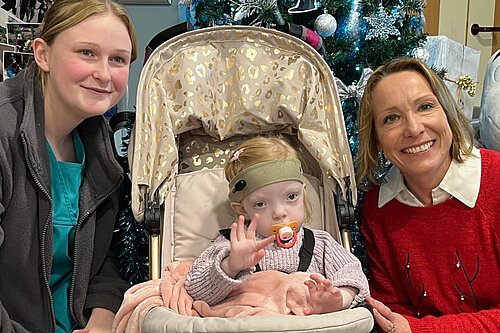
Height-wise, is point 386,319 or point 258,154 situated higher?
point 258,154

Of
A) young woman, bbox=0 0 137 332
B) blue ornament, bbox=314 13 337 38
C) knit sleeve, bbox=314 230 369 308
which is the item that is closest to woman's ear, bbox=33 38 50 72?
young woman, bbox=0 0 137 332

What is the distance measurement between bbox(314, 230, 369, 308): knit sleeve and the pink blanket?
9 centimetres

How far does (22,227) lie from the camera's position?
143cm

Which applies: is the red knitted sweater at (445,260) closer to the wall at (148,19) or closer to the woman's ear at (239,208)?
the woman's ear at (239,208)

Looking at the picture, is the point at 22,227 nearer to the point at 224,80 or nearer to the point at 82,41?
the point at 82,41

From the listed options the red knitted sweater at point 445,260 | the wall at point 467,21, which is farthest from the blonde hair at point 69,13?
the wall at point 467,21

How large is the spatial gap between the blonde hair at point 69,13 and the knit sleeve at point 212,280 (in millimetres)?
689

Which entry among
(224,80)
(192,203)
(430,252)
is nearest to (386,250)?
(430,252)

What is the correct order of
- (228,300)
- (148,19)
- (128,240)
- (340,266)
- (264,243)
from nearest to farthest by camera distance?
(264,243), (228,300), (340,266), (128,240), (148,19)

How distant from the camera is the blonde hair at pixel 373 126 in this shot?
5.20 ft

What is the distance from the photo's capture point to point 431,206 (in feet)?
5.33

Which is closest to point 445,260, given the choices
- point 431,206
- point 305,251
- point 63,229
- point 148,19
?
point 431,206

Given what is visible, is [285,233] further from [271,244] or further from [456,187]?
[456,187]

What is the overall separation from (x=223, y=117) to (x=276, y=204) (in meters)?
0.45
